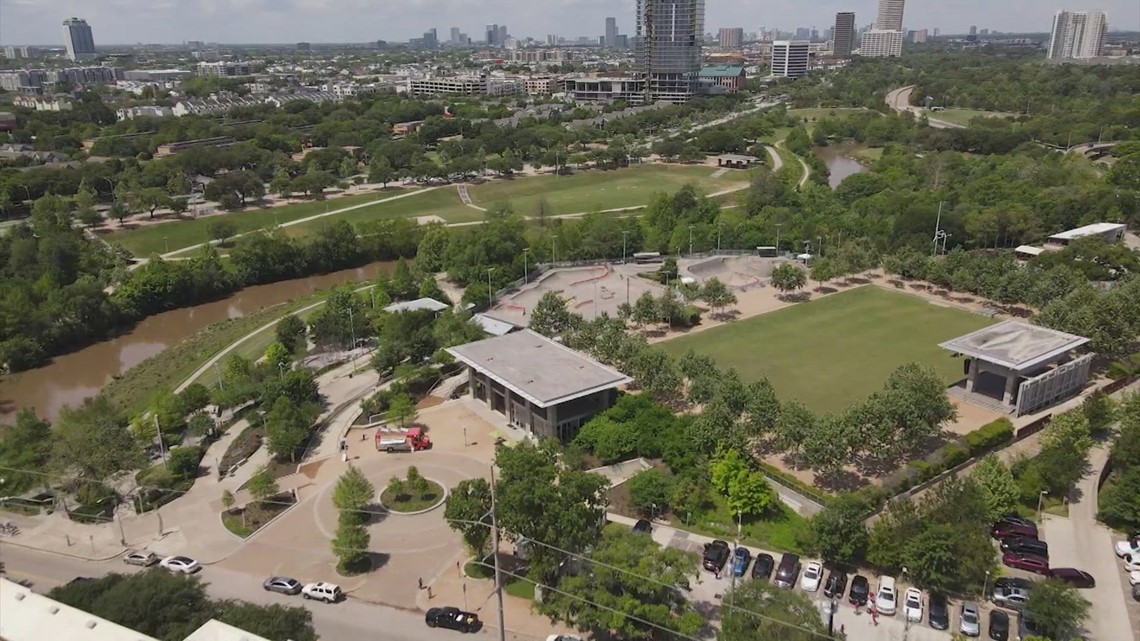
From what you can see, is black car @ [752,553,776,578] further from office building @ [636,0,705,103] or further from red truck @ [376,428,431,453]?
office building @ [636,0,705,103]

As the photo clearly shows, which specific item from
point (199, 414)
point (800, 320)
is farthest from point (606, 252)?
point (199, 414)

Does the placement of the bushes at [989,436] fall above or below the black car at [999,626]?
above

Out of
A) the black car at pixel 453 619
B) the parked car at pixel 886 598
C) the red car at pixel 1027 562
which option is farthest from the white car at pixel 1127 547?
the black car at pixel 453 619

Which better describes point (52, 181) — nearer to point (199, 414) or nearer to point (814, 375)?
point (199, 414)

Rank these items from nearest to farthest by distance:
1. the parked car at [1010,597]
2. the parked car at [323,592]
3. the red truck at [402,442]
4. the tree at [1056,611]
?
1. the tree at [1056,611]
2. the parked car at [1010,597]
3. the parked car at [323,592]
4. the red truck at [402,442]

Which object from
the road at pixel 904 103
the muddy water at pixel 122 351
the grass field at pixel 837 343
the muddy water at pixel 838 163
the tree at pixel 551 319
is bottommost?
the muddy water at pixel 122 351

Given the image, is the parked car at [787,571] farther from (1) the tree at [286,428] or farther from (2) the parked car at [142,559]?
(2) the parked car at [142,559]
